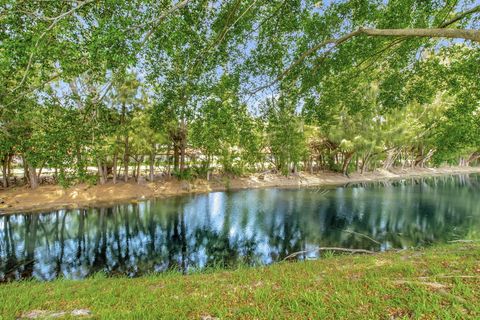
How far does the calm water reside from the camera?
43.1ft

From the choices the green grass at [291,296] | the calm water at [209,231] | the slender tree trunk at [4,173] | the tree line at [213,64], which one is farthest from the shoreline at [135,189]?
the green grass at [291,296]

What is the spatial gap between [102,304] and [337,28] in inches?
475

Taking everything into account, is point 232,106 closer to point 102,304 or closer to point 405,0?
point 405,0

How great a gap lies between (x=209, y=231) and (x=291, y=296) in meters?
13.6

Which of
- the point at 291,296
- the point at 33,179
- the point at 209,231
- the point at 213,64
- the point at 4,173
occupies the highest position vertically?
the point at 213,64

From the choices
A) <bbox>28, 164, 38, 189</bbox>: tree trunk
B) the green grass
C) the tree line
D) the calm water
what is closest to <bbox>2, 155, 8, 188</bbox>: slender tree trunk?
<bbox>28, 164, 38, 189</bbox>: tree trunk

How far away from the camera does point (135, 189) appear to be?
100ft

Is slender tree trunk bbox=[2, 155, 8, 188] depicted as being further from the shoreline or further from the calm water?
the calm water

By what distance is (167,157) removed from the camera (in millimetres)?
34969

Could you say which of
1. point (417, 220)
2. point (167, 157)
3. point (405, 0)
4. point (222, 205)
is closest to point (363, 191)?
point (417, 220)

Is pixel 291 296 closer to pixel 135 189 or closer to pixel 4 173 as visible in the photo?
pixel 135 189

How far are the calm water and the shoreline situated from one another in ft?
7.96

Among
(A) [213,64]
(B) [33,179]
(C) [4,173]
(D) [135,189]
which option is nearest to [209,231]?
(A) [213,64]

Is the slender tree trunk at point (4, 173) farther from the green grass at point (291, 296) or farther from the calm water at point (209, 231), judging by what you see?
the green grass at point (291, 296)
